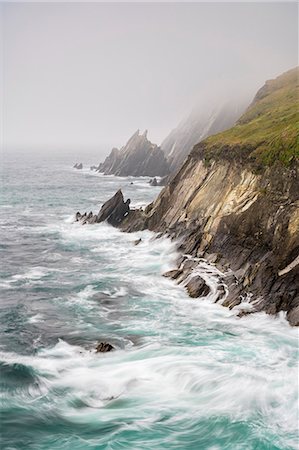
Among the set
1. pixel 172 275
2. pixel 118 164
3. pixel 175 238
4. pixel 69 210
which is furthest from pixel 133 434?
pixel 118 164

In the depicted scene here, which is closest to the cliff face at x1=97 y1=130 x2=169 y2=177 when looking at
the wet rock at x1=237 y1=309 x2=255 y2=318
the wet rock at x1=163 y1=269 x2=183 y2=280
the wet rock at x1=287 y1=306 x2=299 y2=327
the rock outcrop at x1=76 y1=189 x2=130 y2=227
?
the rock outcrop at x1=76 y1=189 x2=130 y2=227

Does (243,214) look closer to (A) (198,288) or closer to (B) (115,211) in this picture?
(A) (198,288)

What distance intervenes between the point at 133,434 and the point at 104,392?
3510 mm

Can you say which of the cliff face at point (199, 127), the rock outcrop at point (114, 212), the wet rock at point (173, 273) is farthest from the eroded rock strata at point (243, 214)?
the cliff face at point (199, 127)

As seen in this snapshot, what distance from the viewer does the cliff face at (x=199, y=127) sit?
15400 cm

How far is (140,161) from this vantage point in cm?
14738

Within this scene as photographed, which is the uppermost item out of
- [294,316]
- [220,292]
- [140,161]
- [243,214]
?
[140,161]

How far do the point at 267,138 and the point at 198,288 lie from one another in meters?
21.9

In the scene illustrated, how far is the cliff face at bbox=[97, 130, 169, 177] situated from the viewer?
14450 centimetres

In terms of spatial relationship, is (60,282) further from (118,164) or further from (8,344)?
(118,164)

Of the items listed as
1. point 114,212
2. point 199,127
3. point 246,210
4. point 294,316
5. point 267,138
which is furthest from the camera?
point 199,127

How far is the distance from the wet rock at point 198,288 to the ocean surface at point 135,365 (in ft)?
2.00

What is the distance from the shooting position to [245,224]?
40938 mm

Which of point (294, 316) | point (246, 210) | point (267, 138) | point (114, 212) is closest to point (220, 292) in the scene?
point (294, 316)
